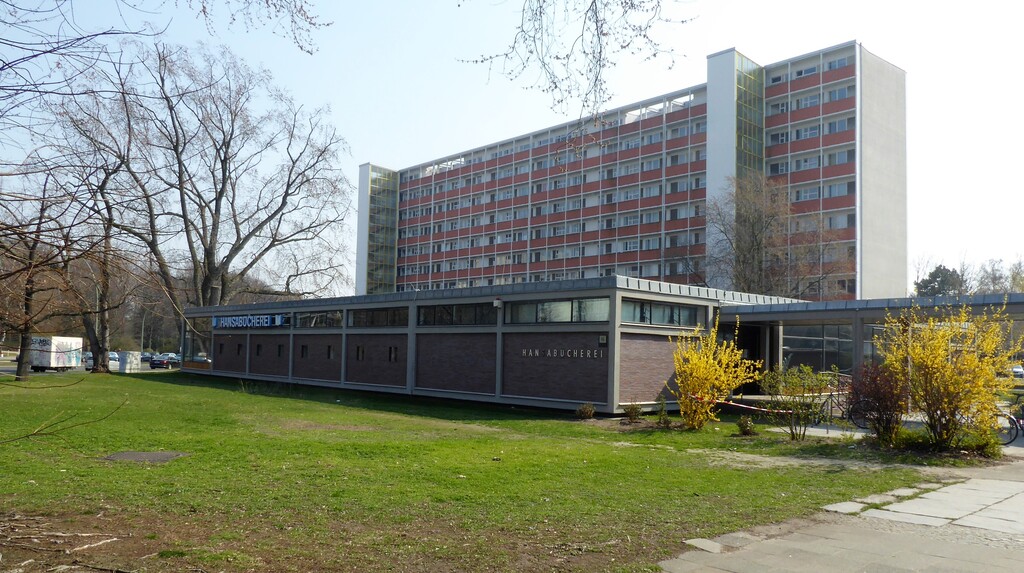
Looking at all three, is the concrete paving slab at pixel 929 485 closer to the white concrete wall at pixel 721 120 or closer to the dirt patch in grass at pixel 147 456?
the dirt patch in grass at pixel 147 456

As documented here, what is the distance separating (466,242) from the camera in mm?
89750

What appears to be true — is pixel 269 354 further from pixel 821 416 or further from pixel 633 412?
pixel 821 416

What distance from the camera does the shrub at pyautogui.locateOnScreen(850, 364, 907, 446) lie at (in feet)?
49.7

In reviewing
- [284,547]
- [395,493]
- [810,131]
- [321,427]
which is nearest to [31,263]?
[284,547]

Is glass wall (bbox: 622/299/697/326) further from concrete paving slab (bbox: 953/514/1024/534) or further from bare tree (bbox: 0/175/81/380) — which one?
bare tree (bbox: 0/175/81/380)

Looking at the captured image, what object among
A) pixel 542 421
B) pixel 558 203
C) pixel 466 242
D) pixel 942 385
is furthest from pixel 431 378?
pixel 466 242

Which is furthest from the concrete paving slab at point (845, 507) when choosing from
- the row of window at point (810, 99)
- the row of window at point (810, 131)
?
the row of window at point (810, 99)

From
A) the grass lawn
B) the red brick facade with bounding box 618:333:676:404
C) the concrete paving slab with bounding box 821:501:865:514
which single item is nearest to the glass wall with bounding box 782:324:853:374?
the red brick facade with bounding box 618:333:676:404

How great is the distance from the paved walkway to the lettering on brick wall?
14.2m

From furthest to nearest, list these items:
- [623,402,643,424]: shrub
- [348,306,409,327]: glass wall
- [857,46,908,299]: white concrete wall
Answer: [857,46,908,299]: white concrete wall < [348,306,409,327]: glass wall < [623,402,643,424]: shrub

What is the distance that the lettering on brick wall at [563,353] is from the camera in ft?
79.9

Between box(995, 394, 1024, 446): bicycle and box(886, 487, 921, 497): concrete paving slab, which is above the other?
box(995, 394, 1024, 446): bicycle

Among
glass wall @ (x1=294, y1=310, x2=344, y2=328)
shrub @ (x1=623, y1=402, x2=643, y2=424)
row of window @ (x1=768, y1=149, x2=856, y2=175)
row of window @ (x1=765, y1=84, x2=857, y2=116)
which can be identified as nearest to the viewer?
shrub @ (x1=623, y1=402, x2=643, y2=424)

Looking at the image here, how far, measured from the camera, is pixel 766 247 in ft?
160
